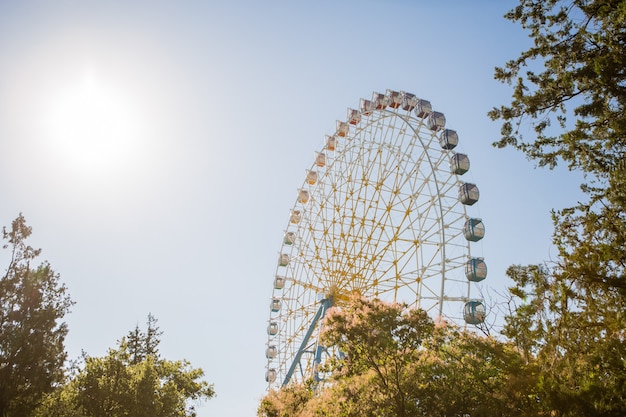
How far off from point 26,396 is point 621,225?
16.9 m

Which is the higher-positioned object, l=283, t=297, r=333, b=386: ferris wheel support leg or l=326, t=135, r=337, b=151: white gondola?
l=326, t=135, r=337, b=151: white gondola

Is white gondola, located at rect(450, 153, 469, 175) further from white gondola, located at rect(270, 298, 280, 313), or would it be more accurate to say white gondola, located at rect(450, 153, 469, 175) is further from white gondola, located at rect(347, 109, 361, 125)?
white gondola, located at rect(270, 298, 280, 313)

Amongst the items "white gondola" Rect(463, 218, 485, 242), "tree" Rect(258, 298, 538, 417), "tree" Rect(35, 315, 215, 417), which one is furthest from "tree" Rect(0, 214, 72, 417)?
"white gondola" Rect(463, 218, 485, 242)

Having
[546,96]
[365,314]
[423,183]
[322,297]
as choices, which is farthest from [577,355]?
[322,297]

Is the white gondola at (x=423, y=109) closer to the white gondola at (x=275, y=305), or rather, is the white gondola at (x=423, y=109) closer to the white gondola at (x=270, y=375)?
the white gondola at (x=275, y=305)

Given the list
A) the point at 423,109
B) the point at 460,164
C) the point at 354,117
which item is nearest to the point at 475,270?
the point at 460,164

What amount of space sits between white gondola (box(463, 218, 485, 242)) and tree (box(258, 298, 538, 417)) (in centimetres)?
729

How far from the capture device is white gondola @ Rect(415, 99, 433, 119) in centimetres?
2458

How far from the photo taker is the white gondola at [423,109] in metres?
24.6

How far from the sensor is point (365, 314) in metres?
13.3

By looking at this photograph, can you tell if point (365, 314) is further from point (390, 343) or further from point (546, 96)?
point (546, 96)

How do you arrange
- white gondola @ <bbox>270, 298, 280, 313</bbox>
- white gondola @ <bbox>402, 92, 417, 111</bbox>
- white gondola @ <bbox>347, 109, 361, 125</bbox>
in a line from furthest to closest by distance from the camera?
white gondola @ <bbox>270, 298, 280, 313</bbox> → white gondola @ <bbox>347, 109, 361, 125</bbox> → white gondola @ <bbox>402, 92, 417, 111</bbox>

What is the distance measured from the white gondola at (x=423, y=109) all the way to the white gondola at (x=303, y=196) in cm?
979

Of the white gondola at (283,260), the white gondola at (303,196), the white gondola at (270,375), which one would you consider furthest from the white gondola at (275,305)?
the white gondola at (303,196)
